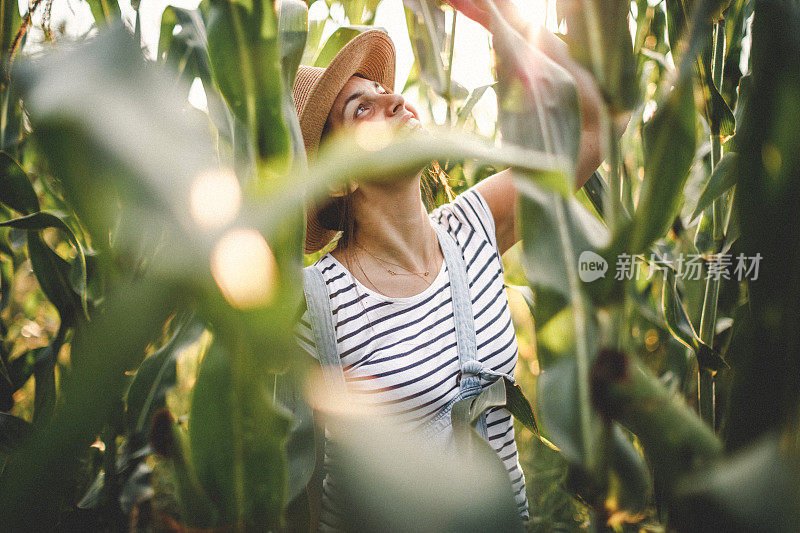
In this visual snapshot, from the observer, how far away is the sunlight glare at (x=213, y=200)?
15 centimetres

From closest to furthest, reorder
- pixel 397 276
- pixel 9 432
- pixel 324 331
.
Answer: pixel 9 432 < pixel 324 331 < pixel 397 276

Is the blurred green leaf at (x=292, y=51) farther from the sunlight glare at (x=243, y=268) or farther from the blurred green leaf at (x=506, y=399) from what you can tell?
the blurred green leaf at (x=506, y=399)

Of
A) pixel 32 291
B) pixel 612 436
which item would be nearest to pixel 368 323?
pixel 612 436

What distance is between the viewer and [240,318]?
0.16 meters

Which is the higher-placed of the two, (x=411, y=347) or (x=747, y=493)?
(x=747, y=493)

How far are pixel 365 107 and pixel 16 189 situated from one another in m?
0.44

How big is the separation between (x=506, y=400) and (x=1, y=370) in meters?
0.58

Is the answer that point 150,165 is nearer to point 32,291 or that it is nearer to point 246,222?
point 246,222

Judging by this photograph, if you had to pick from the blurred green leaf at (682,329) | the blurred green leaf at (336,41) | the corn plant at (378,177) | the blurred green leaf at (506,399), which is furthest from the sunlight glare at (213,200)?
the blurred green leaf at (336,41)

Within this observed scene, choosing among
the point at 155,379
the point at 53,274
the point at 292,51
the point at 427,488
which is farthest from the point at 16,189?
the point at 427,488

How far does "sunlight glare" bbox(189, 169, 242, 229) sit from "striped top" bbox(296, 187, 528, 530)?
1.28ft

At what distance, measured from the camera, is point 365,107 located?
68 centimetres

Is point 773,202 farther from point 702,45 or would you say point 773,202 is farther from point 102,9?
point 102,9

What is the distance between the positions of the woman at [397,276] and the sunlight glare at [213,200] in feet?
1.23
